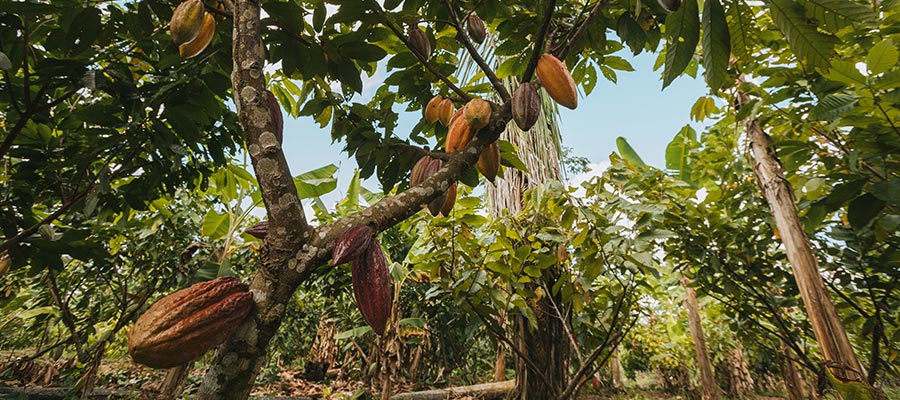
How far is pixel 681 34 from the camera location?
0.73m

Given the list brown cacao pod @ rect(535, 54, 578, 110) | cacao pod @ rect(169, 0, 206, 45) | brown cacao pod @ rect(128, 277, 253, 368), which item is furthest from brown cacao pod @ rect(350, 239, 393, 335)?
cacao pod @ rect(169, 0, 206, 45)

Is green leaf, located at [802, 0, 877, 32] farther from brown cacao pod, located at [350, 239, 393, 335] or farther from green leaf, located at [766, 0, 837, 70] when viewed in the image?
brown cacao pod, located at [350, 239, 393, 335]

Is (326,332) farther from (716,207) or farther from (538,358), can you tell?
(716,207)

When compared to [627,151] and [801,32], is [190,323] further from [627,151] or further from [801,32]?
[627,151]

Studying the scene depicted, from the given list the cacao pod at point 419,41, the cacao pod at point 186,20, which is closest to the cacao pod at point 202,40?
the cacao pod at point 186,20

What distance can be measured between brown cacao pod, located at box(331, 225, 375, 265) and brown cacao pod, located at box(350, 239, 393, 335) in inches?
1.2

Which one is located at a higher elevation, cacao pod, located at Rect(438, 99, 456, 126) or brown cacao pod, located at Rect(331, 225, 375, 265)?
cacao pod, located at Rect(438, 99, 456, 126)

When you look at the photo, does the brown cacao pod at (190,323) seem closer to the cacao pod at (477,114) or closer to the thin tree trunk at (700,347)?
the cacao pod at (477,114)

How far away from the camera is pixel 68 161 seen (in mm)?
1388

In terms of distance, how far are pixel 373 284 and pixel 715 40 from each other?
2.37 ft

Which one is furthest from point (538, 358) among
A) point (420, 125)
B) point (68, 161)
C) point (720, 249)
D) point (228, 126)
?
point (68, 161)

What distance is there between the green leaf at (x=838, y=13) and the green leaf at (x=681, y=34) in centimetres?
16

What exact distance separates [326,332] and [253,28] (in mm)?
4490

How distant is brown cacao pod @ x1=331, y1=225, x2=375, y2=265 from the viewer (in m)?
0.55
